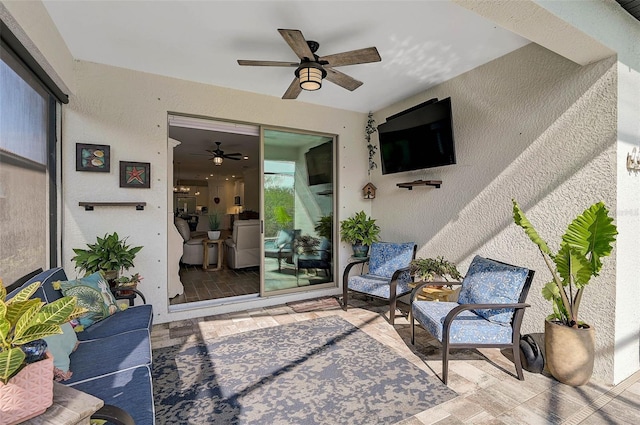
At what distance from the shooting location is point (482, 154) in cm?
332

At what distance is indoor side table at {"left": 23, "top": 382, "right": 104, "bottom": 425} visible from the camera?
1004 mm

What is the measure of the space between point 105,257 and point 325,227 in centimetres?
292

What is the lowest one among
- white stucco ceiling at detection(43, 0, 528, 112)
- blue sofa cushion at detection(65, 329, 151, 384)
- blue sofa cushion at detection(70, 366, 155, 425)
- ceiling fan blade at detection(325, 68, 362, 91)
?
blue sofa cushion at detection(70, 366, 155, 425)

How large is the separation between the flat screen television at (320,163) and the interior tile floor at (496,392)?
2408 mm

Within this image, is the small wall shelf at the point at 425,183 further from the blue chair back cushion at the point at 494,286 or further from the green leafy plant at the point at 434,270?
the blue chair back cushion at the point at 494,286

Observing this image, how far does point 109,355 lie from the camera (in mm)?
1877

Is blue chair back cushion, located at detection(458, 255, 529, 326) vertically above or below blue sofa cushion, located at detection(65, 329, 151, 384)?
above

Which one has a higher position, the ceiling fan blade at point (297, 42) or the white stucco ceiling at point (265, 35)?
the white stucco ceiling at point (265, 35)

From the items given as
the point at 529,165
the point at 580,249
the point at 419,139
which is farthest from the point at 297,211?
the point at 580,249

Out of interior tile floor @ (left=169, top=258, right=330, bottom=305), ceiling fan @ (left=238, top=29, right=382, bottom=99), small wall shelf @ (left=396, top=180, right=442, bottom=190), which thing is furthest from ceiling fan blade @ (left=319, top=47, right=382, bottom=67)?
interior tile floor @ (left=169, top=258, right=330, bottom=305)

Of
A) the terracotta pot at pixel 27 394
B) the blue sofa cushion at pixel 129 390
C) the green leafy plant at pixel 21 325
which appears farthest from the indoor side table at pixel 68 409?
the blue sofa cushion at pixel 129 390

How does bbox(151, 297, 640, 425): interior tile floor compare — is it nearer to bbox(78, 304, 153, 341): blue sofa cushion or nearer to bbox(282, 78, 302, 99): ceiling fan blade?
bbox(78, 304, 153, 341): blue sofa cushion

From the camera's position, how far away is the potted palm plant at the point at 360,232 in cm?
459

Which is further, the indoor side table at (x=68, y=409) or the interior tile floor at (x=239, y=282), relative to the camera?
the interior tile floor at (x=239, y=282)
